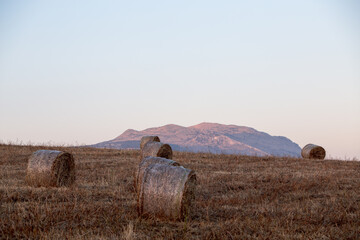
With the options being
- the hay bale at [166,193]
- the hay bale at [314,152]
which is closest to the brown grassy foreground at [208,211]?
the hay bale at [166,193]

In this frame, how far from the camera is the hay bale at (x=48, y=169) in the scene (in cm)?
1223

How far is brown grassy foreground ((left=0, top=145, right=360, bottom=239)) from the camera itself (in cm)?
677

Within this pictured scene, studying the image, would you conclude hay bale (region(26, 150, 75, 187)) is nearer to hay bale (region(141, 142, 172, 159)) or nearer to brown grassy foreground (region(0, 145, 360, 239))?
brown grassy foreground (region(0, 145, 360, 239))

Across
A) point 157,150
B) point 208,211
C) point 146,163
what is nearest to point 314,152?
point 157,150

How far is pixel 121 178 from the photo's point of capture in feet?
45.7

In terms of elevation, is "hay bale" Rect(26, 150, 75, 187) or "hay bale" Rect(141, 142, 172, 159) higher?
"hay bale" Rect(141, 142, 172, 159)

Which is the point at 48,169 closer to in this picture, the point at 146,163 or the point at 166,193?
the point at 146,163

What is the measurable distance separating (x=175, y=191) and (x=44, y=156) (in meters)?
6.33

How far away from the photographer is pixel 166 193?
25.8ft

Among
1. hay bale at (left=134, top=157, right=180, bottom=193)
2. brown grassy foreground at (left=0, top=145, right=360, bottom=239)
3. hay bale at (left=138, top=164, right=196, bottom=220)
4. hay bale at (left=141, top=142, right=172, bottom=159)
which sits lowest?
brown grassy foreground at (left=0, top=145, right=360, bottom=239)

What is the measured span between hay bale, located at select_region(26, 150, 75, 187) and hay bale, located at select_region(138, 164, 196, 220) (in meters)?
5.34

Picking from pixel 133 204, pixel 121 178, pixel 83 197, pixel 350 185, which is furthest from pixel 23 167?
pixel 350 185

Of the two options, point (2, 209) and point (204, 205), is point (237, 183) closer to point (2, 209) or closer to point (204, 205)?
point (204, 205)

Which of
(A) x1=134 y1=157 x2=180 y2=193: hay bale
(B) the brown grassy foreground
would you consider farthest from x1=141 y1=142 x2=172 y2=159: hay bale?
(A) x1=134 y1=157 x2=180 y2=193: hay bale
